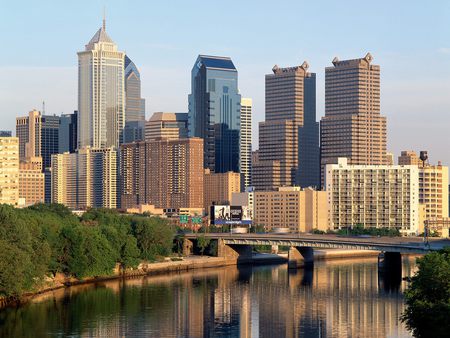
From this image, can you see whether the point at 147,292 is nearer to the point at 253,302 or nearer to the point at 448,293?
the point at 253,302

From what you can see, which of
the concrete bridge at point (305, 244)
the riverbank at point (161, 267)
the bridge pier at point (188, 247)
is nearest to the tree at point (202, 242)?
the concrete bridge at point (305, 244)

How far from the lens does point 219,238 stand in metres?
178

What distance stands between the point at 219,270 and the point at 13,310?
61752 millimetres

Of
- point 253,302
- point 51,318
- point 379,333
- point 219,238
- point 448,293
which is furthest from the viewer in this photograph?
point 219,238

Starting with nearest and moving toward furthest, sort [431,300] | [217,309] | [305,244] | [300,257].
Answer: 1. [431,300]
2. [217,309]
3. [305,244]
4. [300,257]

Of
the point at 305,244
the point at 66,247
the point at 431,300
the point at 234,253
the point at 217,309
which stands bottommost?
the point at 217,309

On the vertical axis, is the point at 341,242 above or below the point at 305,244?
above

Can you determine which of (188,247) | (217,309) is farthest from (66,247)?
(188,247)

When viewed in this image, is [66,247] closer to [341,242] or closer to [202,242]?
[341,242]

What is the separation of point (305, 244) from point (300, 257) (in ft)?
27.7

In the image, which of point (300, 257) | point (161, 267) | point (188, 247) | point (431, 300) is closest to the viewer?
point (431, 300)

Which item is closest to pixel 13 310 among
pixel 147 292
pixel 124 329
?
pixel 124 329

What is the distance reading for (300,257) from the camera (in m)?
174

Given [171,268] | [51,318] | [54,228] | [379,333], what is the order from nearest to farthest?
[379,333]
[51,318]
[54,228]
[171,268]
